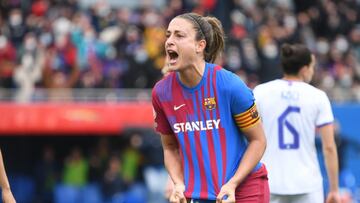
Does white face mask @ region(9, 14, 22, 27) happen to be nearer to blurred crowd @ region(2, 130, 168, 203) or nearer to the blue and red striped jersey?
blurred crowd @ region(2, 130, 168, 203)

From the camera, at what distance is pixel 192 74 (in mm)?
6504

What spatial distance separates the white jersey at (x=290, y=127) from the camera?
27.3ft

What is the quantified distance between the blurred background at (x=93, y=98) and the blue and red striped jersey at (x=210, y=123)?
9.93 m

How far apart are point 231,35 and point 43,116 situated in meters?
5.02

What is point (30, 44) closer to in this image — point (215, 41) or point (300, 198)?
point (300, 198)

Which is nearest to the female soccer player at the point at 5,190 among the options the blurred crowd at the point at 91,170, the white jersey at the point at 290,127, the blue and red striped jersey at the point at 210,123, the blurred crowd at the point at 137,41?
the blue and red striped jersey at the point at 210,123

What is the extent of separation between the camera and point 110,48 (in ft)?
61.0

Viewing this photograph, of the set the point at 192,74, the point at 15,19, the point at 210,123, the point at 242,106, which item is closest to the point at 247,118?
the point at 242,106

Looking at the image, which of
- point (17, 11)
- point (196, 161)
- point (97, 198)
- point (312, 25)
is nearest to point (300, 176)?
point (196, 161)

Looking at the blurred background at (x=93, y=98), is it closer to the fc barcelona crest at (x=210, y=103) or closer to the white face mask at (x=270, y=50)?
the white face mask at (x=270, y=50)

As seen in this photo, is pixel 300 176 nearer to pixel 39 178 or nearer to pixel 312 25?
pixel 39 178

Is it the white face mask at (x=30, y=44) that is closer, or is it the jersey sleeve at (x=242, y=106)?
the jersey sleeve at (x=242, y=106)

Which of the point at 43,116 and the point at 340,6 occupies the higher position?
the point at 340,6

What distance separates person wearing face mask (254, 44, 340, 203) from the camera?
834 centimetres
